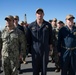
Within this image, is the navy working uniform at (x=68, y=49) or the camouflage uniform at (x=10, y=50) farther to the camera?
the navy working uniform at (x=68, y=49)

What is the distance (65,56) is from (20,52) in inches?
53.0

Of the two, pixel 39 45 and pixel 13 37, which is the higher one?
pixel 13 37

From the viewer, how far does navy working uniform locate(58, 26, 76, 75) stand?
24.5 ft

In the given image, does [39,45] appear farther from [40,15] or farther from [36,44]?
[40,15]

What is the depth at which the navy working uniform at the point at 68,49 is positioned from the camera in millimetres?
7477

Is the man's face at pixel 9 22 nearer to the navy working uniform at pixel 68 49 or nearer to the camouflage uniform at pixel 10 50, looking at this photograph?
the camouflage uniform at pixel 10 50

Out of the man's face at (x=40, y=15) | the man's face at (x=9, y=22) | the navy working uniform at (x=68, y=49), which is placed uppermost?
the man's face at (x=40, y=15)

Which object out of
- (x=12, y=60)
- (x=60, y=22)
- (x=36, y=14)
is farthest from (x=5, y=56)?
(x=60, y=22)

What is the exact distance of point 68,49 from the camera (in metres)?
7.54

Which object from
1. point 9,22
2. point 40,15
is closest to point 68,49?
point 40,15

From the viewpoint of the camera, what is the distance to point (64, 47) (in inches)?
299

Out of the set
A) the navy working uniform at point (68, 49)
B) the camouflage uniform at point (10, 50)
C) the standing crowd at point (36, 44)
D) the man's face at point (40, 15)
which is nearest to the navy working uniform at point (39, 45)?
the standing crowd at point (36, 44)

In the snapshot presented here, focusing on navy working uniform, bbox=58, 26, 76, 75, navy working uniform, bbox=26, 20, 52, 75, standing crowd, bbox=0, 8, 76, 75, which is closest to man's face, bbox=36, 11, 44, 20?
standing crowd, bbox=0, 8, 76, 75

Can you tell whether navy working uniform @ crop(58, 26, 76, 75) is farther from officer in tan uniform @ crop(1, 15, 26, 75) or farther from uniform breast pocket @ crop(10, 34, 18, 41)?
uniform breast pocket @ crop(10, 34, 18, 41)
